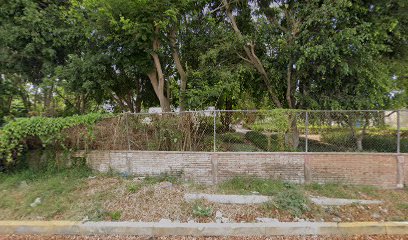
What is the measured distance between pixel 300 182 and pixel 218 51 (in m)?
4.95

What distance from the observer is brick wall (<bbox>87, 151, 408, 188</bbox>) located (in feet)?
16.8

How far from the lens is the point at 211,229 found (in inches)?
140

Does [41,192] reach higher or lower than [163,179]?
lower

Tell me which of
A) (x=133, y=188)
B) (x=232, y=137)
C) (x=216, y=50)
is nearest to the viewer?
(x=133, y=188)

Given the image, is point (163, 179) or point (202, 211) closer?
point (202, 211)

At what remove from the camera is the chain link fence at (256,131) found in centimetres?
548

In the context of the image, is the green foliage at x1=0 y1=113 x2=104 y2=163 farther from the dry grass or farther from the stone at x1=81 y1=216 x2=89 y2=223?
the stone at x1=81 y1=216 x2=89 y2=223

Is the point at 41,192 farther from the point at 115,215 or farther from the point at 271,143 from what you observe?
the point at 271,143

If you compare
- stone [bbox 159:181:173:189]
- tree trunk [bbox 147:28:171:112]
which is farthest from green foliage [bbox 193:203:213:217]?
tree trunk [bbox 147:28:171:112]

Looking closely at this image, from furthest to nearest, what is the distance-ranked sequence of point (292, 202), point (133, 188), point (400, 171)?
point (400, 171), point (133, 188), point (292, 202)

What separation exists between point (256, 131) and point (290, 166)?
1305mm

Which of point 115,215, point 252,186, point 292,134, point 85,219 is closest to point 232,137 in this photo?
point 252,186

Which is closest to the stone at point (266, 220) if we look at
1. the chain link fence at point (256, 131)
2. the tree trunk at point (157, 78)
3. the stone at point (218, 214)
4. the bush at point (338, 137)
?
the stone at point (218, 214)

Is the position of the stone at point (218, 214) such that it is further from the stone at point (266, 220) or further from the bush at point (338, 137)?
the bush at point (338, 137)
